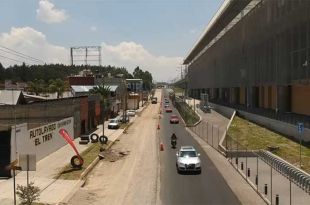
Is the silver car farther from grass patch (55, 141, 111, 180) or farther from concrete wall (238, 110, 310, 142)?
concrete wall (238, 110, 310, 142)

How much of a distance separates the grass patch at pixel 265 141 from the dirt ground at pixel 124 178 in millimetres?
9358

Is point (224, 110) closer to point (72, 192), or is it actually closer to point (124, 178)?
point (124, 178)

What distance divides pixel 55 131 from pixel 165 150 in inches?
458

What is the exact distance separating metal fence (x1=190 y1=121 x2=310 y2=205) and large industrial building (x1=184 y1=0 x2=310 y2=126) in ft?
24.9

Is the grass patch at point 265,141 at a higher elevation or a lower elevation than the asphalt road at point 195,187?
higher

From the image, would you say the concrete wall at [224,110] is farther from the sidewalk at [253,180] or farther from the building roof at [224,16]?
the sidewalk at [253,180]

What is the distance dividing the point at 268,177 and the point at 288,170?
4.85 feet

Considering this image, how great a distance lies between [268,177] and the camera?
34312mm

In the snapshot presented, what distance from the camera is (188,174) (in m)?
36.3

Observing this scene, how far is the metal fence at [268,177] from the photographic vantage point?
27.4m

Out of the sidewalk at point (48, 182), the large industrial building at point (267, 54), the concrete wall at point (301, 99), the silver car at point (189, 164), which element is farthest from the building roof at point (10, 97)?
the concrete wall at point (301, 99)

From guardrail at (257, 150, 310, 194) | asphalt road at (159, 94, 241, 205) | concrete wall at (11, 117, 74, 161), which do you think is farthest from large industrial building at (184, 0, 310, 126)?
concrete wall at (11, 117, 74, 161)

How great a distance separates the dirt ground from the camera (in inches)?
1111

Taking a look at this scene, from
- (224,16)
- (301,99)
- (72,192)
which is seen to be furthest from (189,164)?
(224,16)
